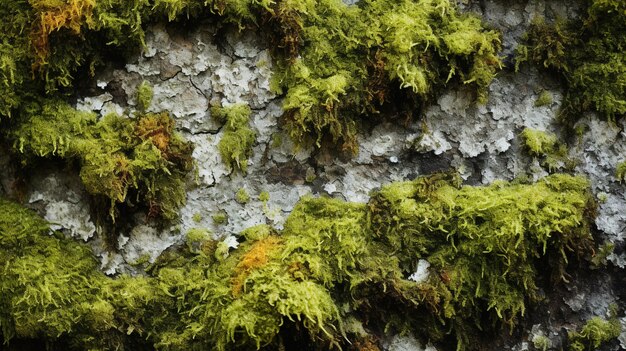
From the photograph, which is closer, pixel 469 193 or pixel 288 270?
pixel 288 270

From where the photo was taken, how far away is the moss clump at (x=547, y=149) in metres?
2.10

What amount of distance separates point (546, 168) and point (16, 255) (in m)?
1.98

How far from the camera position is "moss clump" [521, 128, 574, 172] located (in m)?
2.10

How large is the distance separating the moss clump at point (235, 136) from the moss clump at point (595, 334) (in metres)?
1.37

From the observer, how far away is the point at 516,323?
6.66ft

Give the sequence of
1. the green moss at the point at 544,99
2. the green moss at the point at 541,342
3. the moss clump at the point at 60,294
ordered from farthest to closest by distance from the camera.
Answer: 1. the green moss at the point at 544,99
2. the green moss at the point at 541,342
3. the moss clump at the point at 60,294

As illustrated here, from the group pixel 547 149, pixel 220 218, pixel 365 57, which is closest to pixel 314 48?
pixel 365 57

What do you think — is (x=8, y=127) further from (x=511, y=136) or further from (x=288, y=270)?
(x=511, y=136)

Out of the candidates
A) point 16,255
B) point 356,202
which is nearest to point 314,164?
point 356,202

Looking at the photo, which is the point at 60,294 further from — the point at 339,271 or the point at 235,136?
the point at 339,271

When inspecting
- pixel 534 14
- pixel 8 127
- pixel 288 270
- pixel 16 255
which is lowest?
pixel 16 255

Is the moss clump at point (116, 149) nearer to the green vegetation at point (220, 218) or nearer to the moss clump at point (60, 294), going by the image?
the green vegetation at point (220, 218)

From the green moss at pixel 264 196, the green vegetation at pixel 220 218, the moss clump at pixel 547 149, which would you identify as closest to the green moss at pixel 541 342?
the moss clump at pixel 547 149

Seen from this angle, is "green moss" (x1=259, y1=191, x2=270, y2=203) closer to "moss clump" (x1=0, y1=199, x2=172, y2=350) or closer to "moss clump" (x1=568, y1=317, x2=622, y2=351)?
"moss clump" (x1=0, y1=199, x2=172, y2=350)
